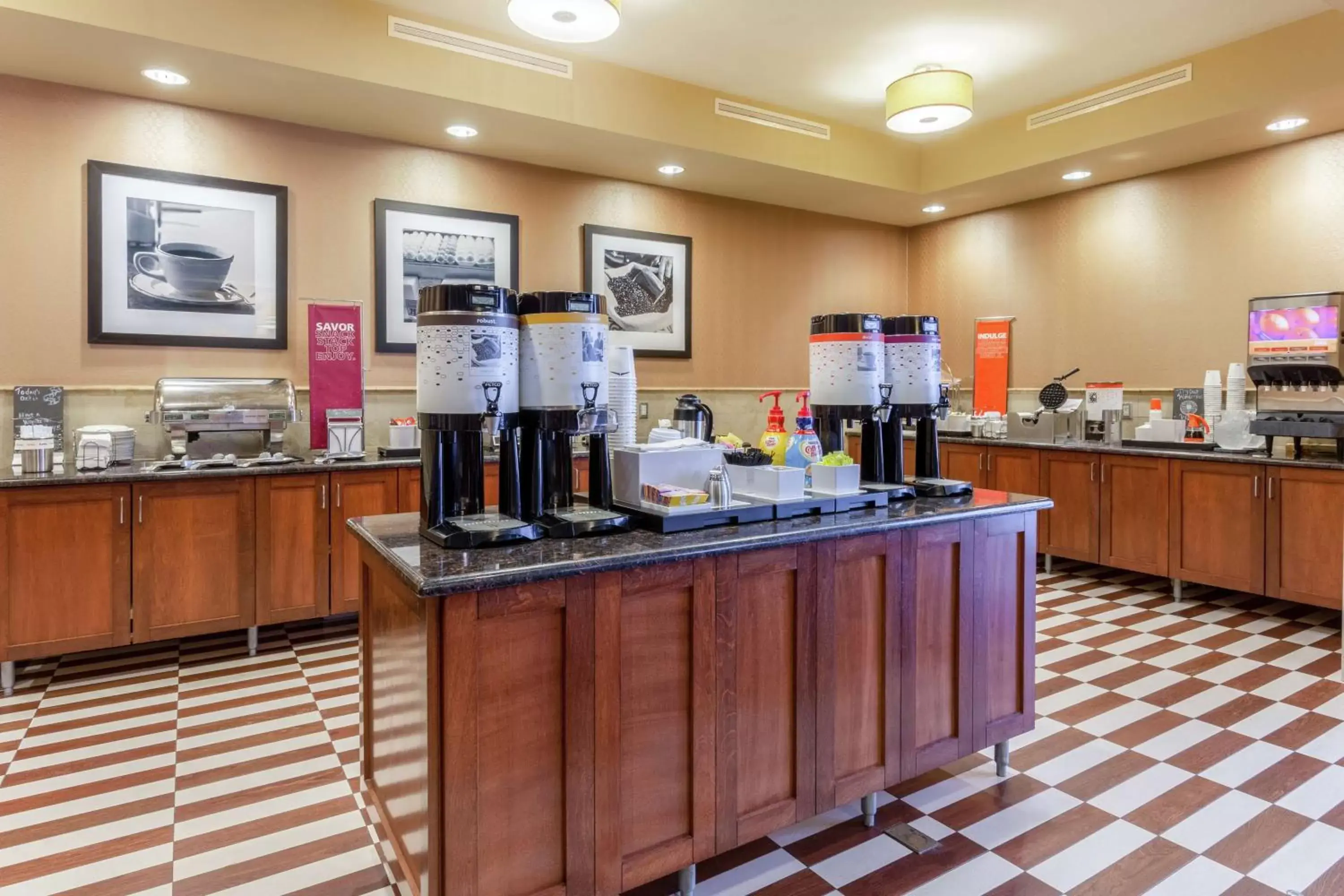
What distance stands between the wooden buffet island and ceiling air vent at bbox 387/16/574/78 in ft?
9.81

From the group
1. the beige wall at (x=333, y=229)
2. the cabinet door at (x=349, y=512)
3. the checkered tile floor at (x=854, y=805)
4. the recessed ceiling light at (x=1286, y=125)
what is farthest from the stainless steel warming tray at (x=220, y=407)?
the recessed ceiling light at (x=1286, y=125)

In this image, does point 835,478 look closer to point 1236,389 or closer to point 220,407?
point 220,407

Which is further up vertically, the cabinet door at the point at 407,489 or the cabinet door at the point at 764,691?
the cabinet door at the point at 407,489

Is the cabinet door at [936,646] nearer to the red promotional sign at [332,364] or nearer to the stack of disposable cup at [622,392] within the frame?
the stack of disposable cup at [622,392]

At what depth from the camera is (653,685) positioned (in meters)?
1.89

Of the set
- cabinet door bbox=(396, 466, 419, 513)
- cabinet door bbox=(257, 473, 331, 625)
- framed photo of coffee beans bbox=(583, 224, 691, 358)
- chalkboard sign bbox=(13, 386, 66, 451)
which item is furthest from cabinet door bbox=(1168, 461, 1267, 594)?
chalkboard sign bbox=(13, 386, 66, 451)

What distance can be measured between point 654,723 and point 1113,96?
16.7ft

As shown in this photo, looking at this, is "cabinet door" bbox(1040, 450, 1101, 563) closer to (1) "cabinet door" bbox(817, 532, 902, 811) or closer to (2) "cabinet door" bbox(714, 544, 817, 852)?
(1) "cabinet door" bbox(817, 532, 902, 811)

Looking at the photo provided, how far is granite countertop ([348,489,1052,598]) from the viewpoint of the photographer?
5.42 ft

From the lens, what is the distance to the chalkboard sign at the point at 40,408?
3834mm

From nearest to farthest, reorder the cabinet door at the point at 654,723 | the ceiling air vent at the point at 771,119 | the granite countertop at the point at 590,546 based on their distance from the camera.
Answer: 1. the granite countertop at the point at 590,546
2. the cabinet door at the point at 654,723
3. the ceiling air vent at the point at 771,119

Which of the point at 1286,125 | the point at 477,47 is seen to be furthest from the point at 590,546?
the point at 1286,125

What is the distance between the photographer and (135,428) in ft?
13.8

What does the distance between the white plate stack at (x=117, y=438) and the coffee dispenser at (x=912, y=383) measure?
12.2ft
